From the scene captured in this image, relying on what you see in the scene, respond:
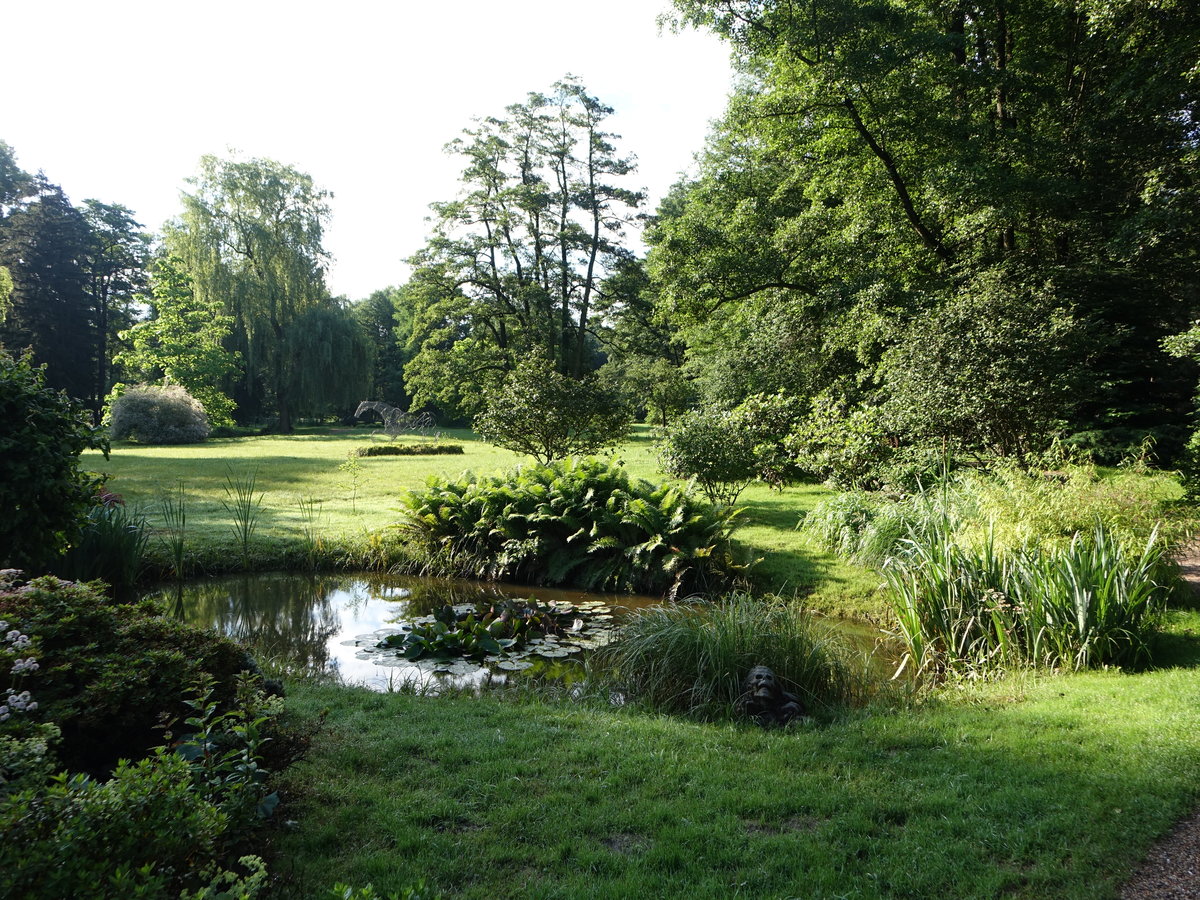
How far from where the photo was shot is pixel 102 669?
2820 mm

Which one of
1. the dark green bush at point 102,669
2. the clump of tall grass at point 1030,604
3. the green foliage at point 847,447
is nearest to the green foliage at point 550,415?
the green foliage at point 847,447

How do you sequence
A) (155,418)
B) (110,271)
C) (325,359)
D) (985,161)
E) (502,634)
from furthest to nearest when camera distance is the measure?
(110,271)
(325,359)
(155,418)
(985,161)
(502,634)

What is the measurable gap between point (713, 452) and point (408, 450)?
1513cm

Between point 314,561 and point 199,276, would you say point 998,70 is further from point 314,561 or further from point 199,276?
point 199,276

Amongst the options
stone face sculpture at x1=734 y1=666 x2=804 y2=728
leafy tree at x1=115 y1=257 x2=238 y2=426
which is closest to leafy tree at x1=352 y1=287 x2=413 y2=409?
leafy tree at x1=115 y1=257 x2=238 y2=426

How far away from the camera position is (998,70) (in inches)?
513

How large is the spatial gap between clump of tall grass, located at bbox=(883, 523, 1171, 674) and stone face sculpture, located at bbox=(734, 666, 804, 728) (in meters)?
1.63

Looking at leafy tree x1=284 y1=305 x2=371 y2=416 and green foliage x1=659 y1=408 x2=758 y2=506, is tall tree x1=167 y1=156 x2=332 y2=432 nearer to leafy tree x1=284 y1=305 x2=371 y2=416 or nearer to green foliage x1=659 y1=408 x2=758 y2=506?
leafy tree x1=284 y1=305 x2=371 y2=416

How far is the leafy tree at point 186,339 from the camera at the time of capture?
3173 centimetres

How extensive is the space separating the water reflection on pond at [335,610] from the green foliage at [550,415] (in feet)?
14.9

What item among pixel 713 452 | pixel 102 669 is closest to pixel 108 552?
pixel 102 669

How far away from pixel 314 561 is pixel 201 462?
12526 millimetres

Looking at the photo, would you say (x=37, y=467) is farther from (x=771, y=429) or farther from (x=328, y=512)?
(x=771, y=429)

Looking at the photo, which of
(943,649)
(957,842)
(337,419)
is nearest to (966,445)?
(943,649)
